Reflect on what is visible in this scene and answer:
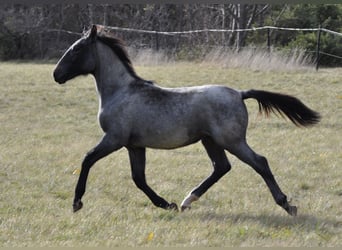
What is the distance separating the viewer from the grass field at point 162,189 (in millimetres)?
6199

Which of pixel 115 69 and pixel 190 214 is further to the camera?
pixel 115 69

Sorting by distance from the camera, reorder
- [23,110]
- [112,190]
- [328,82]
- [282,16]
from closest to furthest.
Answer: [112,190], [23,110], [328,82], [282,16]

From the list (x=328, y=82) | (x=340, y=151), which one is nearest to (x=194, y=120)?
(x=340, y=151)

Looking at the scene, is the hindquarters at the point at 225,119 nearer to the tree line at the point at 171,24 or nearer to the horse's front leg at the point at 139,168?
the horse's front leg at the point at 139,168

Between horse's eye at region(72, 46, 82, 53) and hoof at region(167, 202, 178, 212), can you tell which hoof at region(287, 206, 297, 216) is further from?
horse's eye at region(72, 46, 82, 53)

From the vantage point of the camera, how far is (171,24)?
30.9 meters

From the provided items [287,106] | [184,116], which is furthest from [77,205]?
[287,106]

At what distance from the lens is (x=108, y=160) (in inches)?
416

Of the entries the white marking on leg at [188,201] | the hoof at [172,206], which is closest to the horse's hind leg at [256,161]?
the white marking on leg at [188,201]

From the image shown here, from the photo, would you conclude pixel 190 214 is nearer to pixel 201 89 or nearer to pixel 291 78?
pixel 201 89

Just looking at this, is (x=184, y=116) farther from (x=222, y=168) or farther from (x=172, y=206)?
(x=172, y=206)

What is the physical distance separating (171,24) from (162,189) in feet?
75.5

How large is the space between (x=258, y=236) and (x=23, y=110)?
11.2 metres

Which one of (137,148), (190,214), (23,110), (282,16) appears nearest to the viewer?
(190,214)
